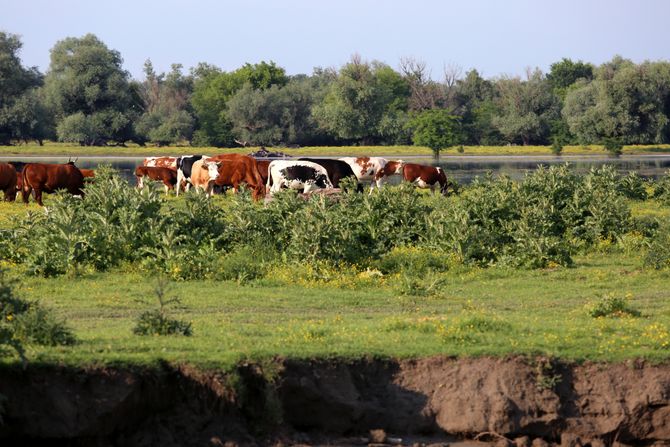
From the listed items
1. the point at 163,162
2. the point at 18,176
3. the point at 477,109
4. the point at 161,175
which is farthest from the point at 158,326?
the point at 477,109

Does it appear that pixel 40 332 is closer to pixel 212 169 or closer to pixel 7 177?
pixel 7 177

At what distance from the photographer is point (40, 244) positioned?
17.2 m

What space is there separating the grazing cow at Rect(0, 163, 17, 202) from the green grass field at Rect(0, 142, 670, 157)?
4893cm

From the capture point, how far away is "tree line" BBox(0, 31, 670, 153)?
83438mm

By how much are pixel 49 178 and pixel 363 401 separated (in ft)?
66.1

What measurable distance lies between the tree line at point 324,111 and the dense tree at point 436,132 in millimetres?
90

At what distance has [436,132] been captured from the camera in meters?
78.3

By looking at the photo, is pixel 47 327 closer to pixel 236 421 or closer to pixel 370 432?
pixel 236 421

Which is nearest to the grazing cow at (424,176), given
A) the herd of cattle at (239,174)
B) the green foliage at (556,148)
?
the herd of cattle at (239,174)

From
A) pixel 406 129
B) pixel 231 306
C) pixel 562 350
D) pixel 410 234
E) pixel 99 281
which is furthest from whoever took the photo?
pixel 406 129

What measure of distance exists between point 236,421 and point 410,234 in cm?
953

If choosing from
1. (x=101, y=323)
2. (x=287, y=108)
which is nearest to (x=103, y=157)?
(x=287, y=108)

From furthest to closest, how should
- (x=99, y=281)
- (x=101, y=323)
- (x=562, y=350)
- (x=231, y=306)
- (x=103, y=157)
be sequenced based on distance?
(x=103, y=157) → (x=99, y=281) → (x=231, y=306) → (x=101, y=323) → (x=562, y=350)

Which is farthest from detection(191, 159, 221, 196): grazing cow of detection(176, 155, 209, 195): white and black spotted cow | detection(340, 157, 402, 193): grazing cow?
detection(340, 157, 402, 193): grazing cow
